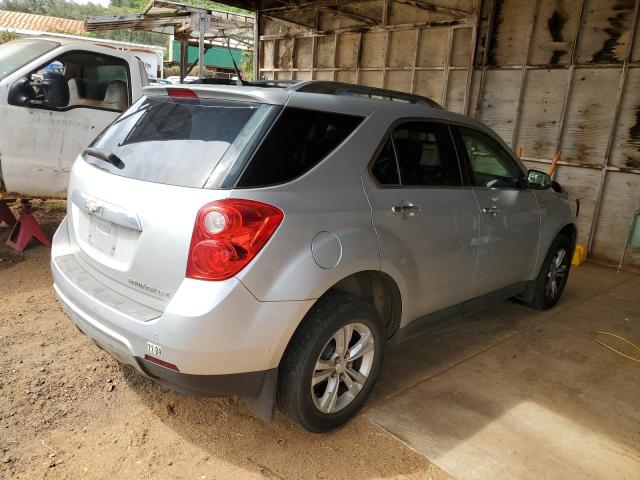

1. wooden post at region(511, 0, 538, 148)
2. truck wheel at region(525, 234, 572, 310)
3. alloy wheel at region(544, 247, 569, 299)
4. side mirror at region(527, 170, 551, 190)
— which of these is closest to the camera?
side mirror at region(527, 170, 551, 190)

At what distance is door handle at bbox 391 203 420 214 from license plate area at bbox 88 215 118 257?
1.45 metres

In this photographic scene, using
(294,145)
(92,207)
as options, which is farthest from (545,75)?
(92,207)

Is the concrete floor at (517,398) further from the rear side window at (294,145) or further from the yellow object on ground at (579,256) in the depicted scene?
the yellow object on ground at (579,256)

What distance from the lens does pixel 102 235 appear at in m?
2.59

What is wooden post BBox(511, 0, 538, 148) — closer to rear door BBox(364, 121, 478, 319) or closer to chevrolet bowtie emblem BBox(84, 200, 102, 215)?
rear door BBox(364, 121, 478, 319)

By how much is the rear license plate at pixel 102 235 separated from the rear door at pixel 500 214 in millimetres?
2293

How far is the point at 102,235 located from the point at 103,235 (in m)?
0.01

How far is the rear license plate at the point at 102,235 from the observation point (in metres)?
2.52

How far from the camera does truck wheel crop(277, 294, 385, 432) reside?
2.47m

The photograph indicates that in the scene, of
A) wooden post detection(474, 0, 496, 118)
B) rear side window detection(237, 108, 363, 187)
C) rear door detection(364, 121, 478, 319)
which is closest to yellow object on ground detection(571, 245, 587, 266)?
wooden post detection(474, 0, 496, 118)

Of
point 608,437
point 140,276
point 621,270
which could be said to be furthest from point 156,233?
point 621,270

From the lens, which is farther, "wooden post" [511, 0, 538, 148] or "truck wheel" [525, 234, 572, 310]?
"wooden post" [511, 0, 538, 148]

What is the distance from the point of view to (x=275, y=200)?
7.47 ft

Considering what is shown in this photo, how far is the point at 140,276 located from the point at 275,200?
72 centimetres
